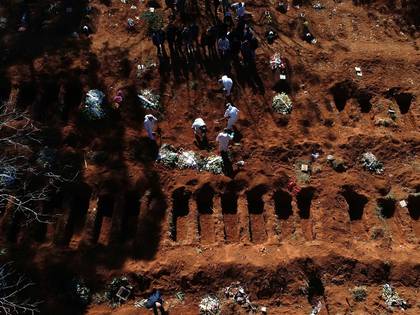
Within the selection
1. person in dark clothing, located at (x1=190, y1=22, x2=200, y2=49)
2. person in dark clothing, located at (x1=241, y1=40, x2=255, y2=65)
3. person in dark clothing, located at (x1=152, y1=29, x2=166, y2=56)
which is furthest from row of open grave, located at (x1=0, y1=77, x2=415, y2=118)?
person in dark clothing, located at (x1=190, y1=22, x2=200, y2=49)

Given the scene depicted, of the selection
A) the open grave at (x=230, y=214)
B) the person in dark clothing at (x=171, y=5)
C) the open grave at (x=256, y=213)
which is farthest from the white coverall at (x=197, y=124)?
the person in dark clothing at (x=171, y=5)

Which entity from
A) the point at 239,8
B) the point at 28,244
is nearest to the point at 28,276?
the point at 28,244

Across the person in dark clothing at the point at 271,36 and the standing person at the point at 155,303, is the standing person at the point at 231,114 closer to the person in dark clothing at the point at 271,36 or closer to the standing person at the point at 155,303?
the person in dark clothing at the point at 271,36

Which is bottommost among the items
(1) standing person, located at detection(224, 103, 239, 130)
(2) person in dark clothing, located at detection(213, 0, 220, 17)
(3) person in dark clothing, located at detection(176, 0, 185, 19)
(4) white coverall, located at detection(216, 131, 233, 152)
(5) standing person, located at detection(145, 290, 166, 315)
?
(5) standing person, located at detection(145, 290, 166, 315)

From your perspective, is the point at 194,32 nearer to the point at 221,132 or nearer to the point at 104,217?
the point at 221,132

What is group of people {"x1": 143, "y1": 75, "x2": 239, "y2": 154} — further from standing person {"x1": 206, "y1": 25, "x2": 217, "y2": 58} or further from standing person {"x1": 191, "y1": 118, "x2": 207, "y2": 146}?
standing person {"x1": 206, "y1": 25, "x2": 217, "y2": 58}

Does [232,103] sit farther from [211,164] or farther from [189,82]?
[211,164]
